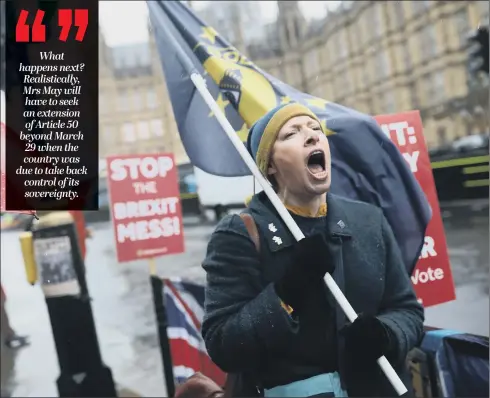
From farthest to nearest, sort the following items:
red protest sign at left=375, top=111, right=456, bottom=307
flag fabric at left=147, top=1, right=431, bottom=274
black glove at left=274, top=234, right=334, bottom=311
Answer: red protest sign at left=375, top=111, right=456, bottom=307, flag fabric at left=147, top=1, right=431, bottom=274, black glove at left=274, top=234, right=334, bottom=311

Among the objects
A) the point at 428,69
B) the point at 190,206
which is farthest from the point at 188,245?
the point at 428,69

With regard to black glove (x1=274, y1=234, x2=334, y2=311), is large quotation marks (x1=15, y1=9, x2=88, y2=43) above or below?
above

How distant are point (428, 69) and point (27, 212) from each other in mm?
1305

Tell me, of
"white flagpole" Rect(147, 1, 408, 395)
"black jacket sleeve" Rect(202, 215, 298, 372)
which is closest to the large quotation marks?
"white flagpole" Rect(147, 1, 408, 395)

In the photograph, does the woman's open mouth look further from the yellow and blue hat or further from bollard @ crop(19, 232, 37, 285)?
bollard @ crop(19, 232, 37, 285)

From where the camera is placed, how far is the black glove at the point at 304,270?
1291mm

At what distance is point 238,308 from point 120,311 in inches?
37.7

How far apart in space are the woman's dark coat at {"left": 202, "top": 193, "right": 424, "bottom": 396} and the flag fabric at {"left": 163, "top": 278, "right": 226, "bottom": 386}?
0.43 meters

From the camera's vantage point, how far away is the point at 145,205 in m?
2.04

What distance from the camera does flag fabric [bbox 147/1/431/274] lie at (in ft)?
5.11

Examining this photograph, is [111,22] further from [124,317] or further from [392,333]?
[392,333]

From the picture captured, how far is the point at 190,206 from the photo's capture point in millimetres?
1975

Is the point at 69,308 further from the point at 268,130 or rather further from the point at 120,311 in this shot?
the point at 268,130

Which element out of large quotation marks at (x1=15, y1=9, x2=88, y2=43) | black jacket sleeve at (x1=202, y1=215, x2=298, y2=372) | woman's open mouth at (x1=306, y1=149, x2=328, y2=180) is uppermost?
large quotation marks at (x1=15, y1=9, x2=88, y2=43)
